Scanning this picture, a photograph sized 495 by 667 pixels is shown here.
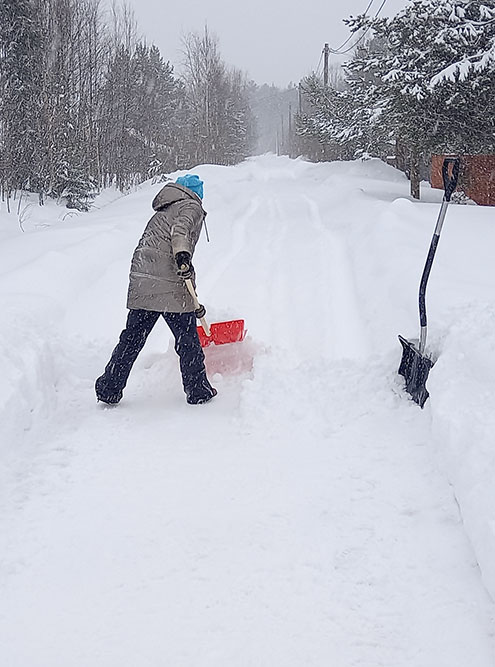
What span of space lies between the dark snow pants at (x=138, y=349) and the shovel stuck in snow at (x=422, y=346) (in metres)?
1.41

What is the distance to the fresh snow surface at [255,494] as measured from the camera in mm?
2371

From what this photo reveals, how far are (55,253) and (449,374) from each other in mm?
5640

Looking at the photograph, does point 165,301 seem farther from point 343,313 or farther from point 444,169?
point 343,313

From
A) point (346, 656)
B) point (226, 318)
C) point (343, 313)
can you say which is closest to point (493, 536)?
point (346, 656)

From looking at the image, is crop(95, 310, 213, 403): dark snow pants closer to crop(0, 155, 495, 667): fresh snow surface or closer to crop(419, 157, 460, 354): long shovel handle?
crop(0, 155, 495, 667): fresh snow surface

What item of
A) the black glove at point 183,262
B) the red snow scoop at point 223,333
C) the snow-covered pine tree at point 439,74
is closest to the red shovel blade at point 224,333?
the red snow scoop at point 223,333

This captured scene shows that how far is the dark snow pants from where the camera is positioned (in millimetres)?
4547

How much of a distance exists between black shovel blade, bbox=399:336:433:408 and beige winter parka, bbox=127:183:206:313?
4.85 feet

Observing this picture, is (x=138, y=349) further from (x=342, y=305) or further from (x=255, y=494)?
(x=342, y=305)

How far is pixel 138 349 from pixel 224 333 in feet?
2.53

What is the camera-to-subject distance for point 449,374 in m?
3.86

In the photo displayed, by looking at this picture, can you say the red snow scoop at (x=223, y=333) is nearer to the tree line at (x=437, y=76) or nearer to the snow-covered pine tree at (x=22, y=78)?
the tree line at (x=437, y=76)

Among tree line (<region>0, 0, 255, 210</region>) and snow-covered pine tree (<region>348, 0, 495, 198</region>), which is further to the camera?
tree line (<region>0, 0, 255, 210</region>)

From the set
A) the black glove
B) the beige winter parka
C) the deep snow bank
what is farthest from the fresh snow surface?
the black glove
